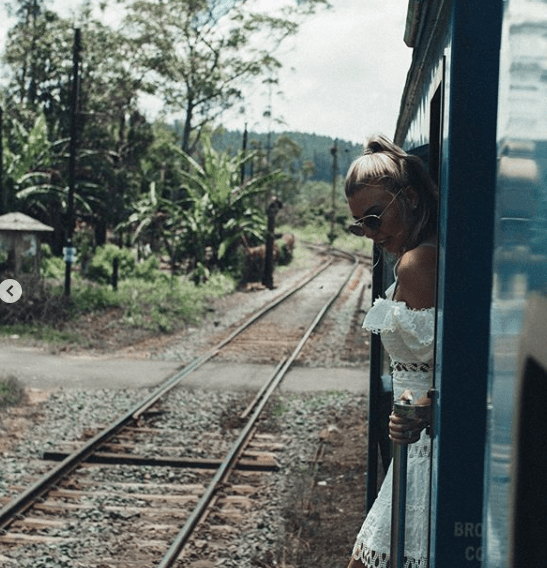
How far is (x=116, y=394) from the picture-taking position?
11742 millimetres

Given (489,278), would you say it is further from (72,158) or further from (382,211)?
(72,158)

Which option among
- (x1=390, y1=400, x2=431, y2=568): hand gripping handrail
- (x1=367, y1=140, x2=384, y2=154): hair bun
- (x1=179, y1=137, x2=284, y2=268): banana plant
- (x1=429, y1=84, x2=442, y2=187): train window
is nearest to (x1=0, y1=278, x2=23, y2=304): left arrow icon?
(x1=179, y1=137, x2=284, y2=268): banana plant

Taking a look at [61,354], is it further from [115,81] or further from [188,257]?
[115,81]

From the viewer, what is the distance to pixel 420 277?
7.99ft

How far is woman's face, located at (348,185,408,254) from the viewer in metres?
2.54

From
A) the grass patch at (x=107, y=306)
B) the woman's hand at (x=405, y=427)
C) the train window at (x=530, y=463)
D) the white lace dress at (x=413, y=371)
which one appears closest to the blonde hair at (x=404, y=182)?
the white lace dress at (x=413, y=371)

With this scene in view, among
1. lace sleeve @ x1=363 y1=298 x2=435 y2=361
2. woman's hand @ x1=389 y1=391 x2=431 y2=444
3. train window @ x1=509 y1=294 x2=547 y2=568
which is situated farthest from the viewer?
lace sleeve @ x1=363 y1=298 x2=435 y2=361

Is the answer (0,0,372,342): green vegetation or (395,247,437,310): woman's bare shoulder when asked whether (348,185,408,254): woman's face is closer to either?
(395,247,437,310): woman's bare shoulder

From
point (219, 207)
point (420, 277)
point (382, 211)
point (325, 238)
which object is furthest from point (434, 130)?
point (325, 238)

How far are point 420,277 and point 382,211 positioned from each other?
221mm

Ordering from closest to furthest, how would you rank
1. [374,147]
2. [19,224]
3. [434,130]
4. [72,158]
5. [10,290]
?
1. [374,147]
2. [434,130]
3. [10,290]
4. [19,224]
5. [72,158]

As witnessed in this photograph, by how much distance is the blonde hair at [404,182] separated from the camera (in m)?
2.54

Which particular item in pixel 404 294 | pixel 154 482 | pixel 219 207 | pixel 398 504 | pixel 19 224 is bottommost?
pixel 154 482

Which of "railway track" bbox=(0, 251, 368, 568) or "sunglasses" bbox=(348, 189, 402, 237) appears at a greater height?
"sunglasses" bbox=(348, 189, 402, 237)
